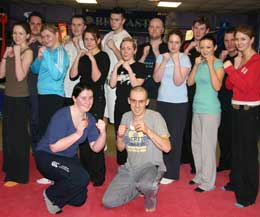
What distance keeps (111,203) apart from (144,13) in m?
8.36

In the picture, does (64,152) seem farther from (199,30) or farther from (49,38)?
(199,30)

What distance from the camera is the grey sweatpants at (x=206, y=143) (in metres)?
3.29

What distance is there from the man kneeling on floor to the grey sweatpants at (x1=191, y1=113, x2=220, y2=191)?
20.5 inches

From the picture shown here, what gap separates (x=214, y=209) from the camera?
2.99 metres

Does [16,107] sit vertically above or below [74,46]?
below

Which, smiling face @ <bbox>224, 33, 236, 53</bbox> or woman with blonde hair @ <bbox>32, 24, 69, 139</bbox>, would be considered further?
smiling face @ <bbox>224, 33, 236, 53</bbox>

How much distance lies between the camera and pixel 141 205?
304cm

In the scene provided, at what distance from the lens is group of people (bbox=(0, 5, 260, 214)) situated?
282 cm

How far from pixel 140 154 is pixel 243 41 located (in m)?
1.28

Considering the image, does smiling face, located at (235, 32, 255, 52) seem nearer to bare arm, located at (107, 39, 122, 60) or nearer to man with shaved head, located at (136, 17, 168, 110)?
man with shaved head, located at (136, 17, 168, 110)

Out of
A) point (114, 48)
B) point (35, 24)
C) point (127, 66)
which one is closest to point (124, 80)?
point (127, 66)

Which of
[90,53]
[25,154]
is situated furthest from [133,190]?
[90,53]

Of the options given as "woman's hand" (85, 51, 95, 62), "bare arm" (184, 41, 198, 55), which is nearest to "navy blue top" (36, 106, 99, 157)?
"woman's hand" (85, 51, 95, 62)

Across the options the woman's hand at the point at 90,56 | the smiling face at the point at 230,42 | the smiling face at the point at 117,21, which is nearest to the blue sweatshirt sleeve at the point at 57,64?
the woman's hand at the point at 90,56
